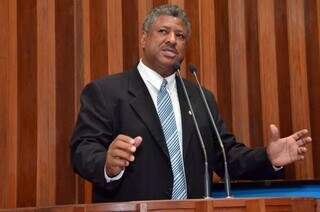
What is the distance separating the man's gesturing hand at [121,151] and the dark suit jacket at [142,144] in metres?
0.25

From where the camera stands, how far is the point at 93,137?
90.8 inches

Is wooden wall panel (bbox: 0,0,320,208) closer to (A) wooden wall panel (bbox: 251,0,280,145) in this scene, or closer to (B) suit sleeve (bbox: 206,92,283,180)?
(A) wooden wall panel (bbox: 251,0,280,145)

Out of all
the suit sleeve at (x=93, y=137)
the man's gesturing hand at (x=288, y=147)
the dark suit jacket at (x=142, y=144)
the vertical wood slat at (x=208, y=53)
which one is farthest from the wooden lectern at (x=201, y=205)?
the vertical wood slat at (x=208, y=53)

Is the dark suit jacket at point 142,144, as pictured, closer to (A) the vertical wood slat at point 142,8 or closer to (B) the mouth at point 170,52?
(B) the mouth at point 170,52

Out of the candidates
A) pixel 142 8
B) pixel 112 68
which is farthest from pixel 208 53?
pixel 112 68

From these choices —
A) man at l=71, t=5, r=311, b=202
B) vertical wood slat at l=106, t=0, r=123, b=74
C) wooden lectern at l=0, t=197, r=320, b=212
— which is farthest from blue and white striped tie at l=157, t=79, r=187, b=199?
wooden lectern at l=0, t=197, r=320, b=212

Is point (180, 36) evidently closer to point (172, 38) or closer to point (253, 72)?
point (172, 38)

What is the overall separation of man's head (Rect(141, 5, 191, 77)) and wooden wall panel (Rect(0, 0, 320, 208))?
0.46 meters

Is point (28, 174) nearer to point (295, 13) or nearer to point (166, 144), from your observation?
point (166, 144)

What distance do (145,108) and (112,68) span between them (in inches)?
26.9

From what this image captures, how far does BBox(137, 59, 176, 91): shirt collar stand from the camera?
2609 mm

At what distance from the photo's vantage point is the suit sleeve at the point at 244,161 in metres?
2.45

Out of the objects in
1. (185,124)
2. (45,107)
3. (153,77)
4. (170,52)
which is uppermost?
(170,52)

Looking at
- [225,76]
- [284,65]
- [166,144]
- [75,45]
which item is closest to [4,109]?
[75,45]
